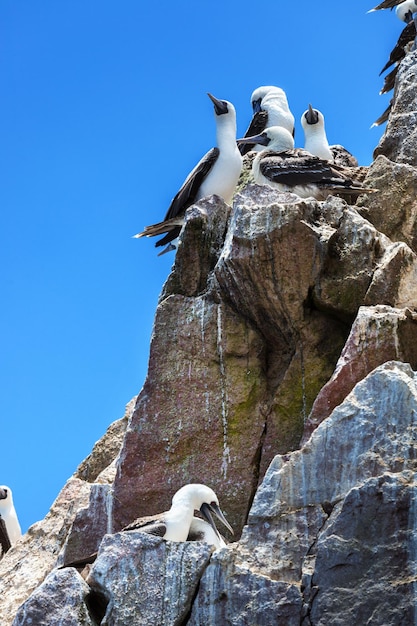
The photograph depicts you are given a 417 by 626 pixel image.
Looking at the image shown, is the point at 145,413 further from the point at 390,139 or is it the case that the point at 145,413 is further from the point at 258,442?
the point at 390,139

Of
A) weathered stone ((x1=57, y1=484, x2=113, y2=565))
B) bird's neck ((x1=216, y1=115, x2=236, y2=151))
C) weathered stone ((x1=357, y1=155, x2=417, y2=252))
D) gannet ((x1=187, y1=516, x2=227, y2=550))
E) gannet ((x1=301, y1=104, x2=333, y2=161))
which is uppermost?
gannet ((x1=301, y1=104, x2=333, y2=161))

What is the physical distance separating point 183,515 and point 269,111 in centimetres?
1079

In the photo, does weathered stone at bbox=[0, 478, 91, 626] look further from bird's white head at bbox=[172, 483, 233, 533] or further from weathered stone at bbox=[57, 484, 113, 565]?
bird's white head at bbox=[172, 483, 233, 533]

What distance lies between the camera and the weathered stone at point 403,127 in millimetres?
17531

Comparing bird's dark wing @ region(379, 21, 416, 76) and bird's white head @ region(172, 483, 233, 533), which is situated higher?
bird's dark wing @ region(379, 21, 416, 76)

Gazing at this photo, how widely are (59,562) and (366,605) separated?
5.05 m

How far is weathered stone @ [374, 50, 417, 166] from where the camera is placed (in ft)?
57.5

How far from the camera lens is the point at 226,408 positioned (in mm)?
13477

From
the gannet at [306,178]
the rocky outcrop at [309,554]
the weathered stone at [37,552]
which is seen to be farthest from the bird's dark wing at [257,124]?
the rocky outcrop at [309,554]

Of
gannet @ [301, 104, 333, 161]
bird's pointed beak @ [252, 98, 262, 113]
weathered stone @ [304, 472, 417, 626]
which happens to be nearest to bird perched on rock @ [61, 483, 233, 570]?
weathered stone @ [304, 472, 417, 626]

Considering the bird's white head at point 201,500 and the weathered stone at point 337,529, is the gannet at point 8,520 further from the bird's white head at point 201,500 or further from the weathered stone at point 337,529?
the weathered stone at point 337,529

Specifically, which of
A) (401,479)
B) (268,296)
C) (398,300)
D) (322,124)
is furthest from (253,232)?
(322,124)

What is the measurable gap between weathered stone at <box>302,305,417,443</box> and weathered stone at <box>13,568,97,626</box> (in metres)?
2.56

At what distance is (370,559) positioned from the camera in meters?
10.1
